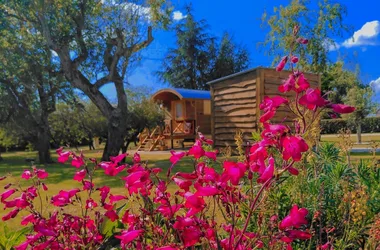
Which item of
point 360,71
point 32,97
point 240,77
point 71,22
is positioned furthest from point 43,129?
point 360,71

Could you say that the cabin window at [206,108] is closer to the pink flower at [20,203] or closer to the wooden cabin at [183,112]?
the wooden cabin at [183,112]

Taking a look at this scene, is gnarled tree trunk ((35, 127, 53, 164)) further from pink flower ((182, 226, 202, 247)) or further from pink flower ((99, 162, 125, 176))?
pink flower ((182, 226, 202, 247))

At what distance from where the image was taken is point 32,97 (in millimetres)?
12797

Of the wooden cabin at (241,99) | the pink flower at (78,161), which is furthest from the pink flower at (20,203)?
the wooden cabin at (241,99)

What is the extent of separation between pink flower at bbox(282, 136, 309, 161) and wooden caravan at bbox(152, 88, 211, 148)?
57.3 ft

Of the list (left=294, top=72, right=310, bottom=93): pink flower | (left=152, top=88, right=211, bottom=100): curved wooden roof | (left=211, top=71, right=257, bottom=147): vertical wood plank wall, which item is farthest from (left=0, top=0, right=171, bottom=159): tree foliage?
(left=294, top=72, right=310, bottom=93): pink flower

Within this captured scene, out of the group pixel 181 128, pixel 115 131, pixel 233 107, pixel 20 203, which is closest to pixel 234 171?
pixel 20 203

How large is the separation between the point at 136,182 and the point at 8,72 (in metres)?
11.9

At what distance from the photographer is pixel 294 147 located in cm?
87

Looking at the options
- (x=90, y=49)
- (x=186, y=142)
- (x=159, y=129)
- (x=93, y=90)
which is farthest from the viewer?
(x=186, y=142)

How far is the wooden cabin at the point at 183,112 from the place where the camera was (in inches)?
744

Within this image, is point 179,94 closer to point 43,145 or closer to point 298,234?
point 43,145

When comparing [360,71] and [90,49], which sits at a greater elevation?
[360,71]

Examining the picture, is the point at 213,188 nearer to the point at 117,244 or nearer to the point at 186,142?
the point at 117,244
